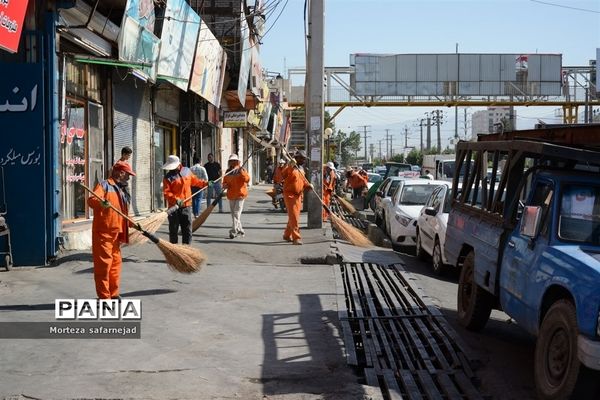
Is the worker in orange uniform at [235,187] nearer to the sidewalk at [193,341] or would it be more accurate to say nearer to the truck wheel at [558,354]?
the sidewalk at [193,341]

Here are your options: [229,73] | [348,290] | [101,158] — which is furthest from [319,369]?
[229,73]

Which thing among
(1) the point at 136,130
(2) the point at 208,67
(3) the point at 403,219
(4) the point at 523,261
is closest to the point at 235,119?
(2) the point at 208,67

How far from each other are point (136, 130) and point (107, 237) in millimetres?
9196

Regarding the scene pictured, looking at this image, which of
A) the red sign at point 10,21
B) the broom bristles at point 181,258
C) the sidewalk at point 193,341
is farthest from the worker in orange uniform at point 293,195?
the red sign at point 10,21

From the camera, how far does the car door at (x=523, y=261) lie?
5609 millimetres

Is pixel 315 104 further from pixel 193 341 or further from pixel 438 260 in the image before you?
pixel 193 341

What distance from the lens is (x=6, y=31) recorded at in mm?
8289

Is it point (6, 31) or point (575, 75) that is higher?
point (575, 75)

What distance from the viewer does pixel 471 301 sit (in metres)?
7.38

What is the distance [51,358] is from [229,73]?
2063 centimetres

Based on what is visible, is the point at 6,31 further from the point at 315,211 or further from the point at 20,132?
the point at 315,211

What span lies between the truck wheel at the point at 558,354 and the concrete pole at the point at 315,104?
10988 millimetres

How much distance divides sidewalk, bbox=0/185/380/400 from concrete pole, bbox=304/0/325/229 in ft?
15.4

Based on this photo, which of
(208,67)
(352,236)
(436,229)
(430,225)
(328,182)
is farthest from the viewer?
(208,67)
